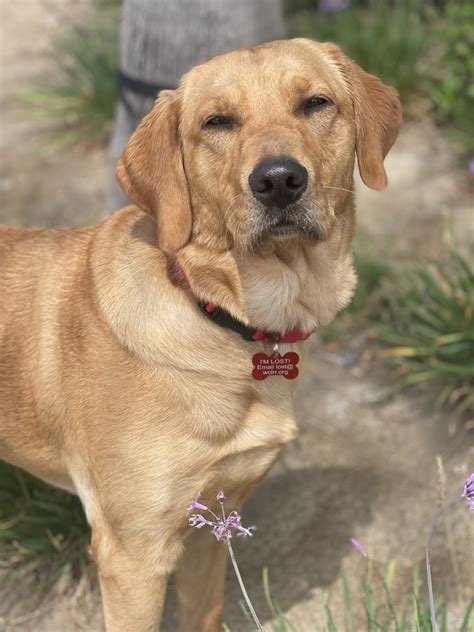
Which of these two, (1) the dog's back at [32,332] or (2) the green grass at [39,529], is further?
(2) the green grass at [39,529]

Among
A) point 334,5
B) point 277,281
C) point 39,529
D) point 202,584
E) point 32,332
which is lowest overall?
point 39,529

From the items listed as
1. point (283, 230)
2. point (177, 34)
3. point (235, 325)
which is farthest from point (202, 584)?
point (177, 34)

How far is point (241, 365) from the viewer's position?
2.93 metres

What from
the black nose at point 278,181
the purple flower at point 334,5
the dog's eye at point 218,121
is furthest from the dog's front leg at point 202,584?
the purple flower at point 334,5

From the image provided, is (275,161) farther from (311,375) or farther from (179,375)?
(311,375)

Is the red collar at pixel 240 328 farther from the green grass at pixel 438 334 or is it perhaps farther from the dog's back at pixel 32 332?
the green grass at pixel 438 334

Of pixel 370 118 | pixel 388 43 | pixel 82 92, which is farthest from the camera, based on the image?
pixel 82 92

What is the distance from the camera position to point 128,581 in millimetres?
2951

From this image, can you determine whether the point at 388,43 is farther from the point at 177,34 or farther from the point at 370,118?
the point at 370,118

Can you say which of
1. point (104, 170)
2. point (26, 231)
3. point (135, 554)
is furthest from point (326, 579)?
point (104, 170)

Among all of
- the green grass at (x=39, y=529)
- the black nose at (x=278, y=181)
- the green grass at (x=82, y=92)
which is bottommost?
the green grass at (x=39, y=529)

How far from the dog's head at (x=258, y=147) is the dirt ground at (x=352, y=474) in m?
1.58

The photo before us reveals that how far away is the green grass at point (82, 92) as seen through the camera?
22.2 ft

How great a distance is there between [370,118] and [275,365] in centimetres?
83
